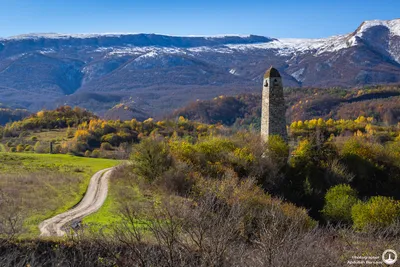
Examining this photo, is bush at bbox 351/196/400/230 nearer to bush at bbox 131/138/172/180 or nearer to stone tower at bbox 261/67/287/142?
stone tower at bbox 261/67/287/142

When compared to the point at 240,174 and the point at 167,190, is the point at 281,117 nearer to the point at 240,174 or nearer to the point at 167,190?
the point at 240,174

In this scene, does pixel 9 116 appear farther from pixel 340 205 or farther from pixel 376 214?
pixel 376 214

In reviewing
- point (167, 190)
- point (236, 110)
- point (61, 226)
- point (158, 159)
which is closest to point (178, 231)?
point (61, 226)

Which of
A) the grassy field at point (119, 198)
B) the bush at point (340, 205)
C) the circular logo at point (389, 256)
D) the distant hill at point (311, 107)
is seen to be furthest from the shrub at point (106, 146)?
the distant hill at point (311, 107)

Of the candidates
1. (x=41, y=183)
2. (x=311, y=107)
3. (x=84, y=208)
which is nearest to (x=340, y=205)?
(x=84, y=208)

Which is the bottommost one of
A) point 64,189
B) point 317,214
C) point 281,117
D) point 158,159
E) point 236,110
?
point 236,110

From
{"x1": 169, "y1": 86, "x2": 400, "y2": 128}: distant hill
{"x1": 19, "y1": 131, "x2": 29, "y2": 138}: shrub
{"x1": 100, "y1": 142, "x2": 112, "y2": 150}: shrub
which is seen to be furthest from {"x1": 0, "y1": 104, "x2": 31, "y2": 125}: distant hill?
{"x1": 100, "y1": 142, "x2": 112, "y2": 150}: shrub
